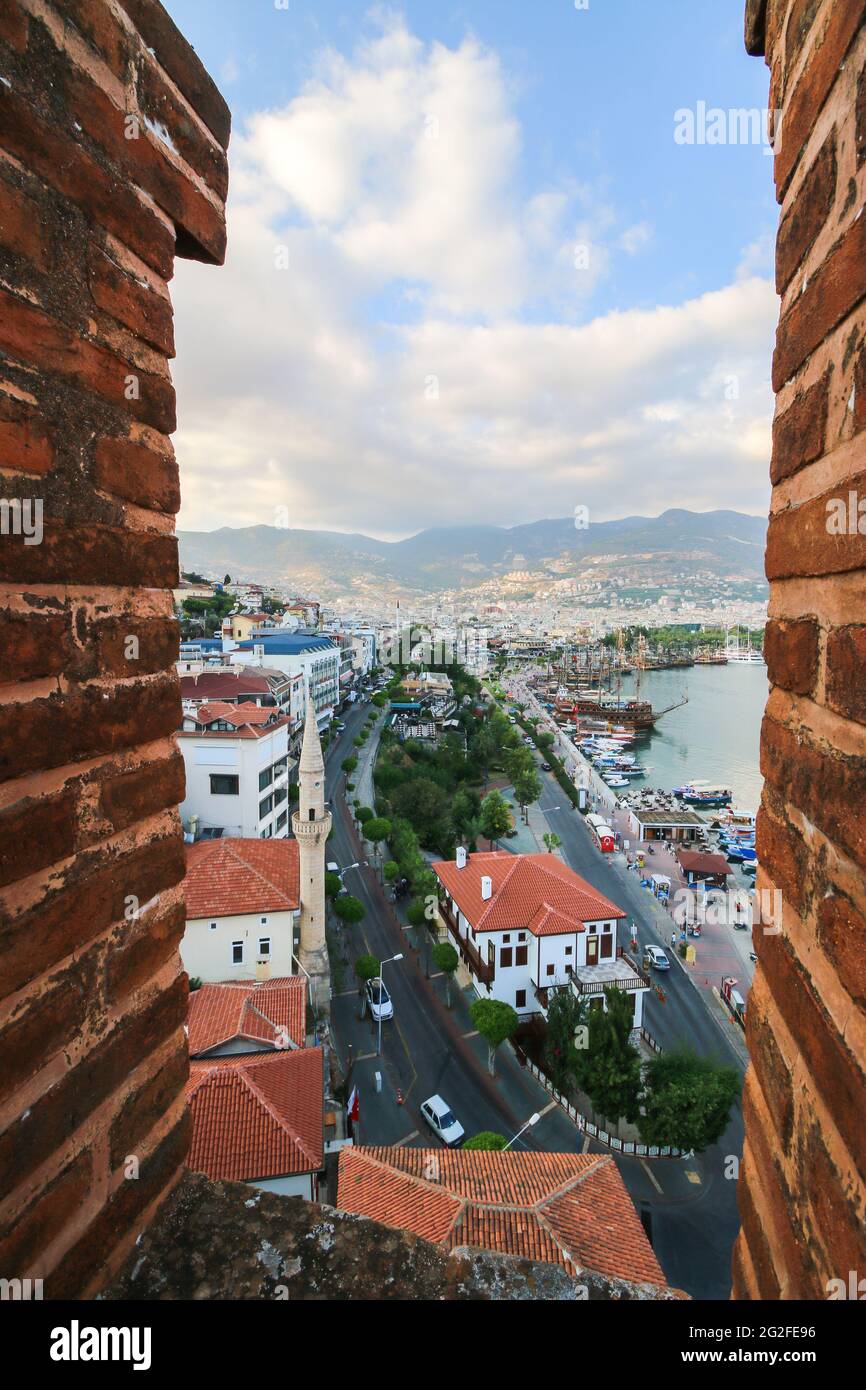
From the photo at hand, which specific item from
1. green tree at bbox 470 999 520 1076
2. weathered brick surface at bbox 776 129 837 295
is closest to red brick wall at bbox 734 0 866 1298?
weathered brick surface at bbox 776 129 837 295

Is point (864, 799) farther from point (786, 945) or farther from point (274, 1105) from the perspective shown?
point (274, 1105)

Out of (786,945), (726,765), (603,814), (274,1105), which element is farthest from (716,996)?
(726,765)

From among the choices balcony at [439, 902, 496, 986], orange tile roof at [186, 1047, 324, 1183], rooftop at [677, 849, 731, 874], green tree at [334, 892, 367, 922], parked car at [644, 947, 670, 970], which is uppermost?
orange tile roof at [186, 1047, 324, 1183]

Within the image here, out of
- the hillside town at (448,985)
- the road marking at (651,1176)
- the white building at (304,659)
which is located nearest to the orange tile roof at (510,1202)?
the hillside town at (448,985)

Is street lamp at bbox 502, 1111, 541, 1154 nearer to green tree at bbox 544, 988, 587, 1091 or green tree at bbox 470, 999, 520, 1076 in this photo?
green tree at bbox 544, 988, 587, 1091

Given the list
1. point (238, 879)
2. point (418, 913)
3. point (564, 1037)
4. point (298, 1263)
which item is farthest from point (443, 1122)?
point (298, 1263)

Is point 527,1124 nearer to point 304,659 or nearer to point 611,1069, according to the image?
point 611,1069

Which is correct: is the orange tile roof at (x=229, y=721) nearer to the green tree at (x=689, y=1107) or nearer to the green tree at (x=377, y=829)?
the green tree at (x=377, y=829)
